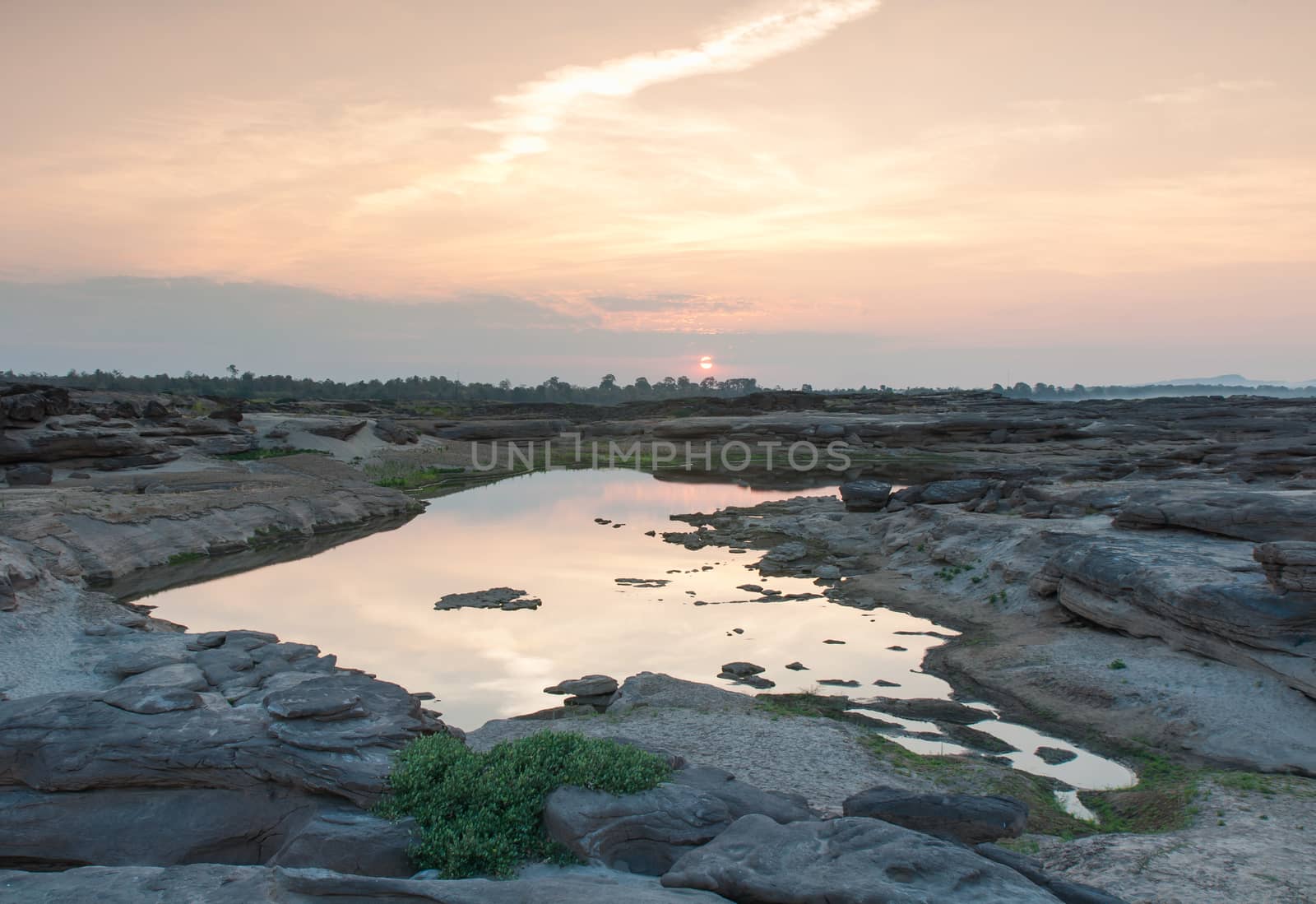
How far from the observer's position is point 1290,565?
53.0 ft

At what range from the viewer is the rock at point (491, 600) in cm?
2652

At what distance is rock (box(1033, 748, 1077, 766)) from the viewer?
50.0ft

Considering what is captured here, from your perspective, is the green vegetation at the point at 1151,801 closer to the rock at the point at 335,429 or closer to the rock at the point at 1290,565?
the rock at the point at 1290,565

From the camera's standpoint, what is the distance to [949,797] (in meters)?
10.1

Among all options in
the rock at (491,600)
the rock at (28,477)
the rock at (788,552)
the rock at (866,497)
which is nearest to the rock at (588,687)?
the rock at (491,600)

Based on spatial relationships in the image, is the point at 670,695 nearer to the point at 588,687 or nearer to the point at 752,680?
the point at 588,687

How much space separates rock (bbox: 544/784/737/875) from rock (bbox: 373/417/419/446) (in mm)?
66010

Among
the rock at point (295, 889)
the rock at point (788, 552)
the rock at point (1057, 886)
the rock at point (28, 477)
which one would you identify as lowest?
the rock at point (788, 552)

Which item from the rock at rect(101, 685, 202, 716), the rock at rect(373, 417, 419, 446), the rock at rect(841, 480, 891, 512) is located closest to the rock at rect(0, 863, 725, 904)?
the rock at rect(101, 685, 202, 716)

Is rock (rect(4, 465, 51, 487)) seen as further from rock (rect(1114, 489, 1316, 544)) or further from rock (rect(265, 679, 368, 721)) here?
rock (rect(1114, 489, 1316, 544))

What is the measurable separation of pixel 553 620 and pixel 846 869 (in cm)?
1804

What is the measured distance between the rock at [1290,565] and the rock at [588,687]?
13.5m

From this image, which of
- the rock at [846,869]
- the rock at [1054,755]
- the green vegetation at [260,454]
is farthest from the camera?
the green vegetation at [260,454]

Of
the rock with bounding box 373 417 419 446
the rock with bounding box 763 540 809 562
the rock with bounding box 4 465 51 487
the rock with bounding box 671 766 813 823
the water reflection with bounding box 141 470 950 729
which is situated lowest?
the water reflection with bounding box 141 470 950 729
